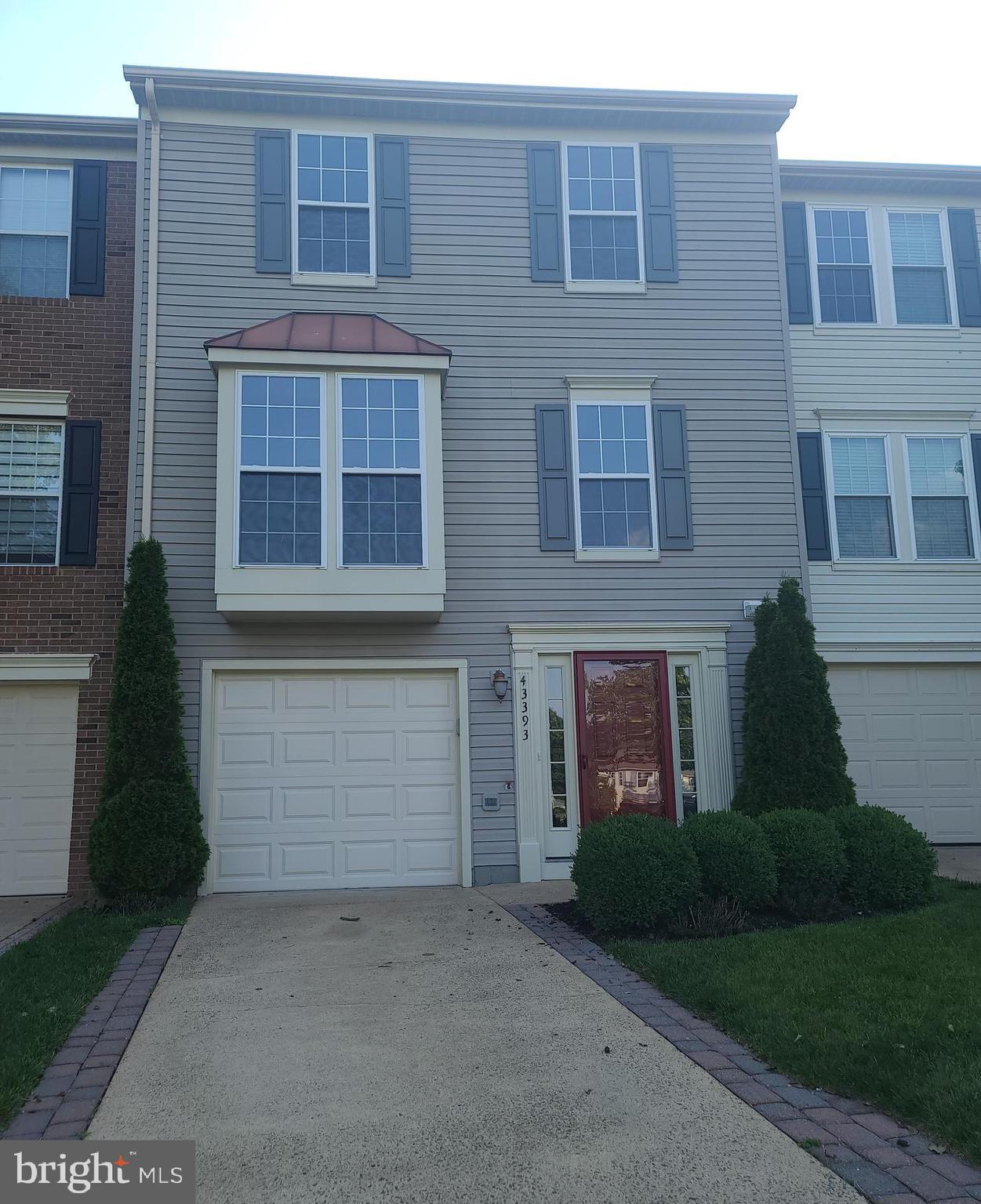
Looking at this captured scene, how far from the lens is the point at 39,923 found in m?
8.10

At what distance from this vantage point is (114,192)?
10625 millimetres

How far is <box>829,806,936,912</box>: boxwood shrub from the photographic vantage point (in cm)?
756

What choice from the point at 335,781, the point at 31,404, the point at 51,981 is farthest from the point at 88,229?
the point at 51,981

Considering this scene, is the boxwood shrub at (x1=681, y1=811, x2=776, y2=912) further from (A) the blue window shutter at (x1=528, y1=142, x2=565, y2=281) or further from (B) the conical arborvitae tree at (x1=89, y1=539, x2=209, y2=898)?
(A) the blue window shutter at (x1=528, y1=142, x2=565, y2=281)

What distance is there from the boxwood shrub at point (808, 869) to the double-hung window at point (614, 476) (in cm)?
362

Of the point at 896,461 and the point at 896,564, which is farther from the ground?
the point at 896,461

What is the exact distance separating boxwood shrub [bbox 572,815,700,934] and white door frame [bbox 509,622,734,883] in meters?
2.34

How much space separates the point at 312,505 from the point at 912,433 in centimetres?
699

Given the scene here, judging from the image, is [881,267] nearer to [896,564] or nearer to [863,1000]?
[896,564]

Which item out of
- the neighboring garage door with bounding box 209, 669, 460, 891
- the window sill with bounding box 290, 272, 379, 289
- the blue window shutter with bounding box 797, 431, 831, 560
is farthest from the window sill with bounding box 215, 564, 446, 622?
the blue window shutter with bounding box 797, 431, 831, 560

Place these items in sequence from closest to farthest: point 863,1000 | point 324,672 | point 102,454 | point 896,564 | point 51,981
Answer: point 863,1000
point 51,981
point 324,672
point 102,454
point 896,564

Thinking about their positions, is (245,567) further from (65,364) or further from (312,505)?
(65,364)

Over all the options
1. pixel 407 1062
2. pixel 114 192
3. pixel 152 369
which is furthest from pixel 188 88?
pixel 407 1062

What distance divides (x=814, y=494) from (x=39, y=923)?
8.81m
